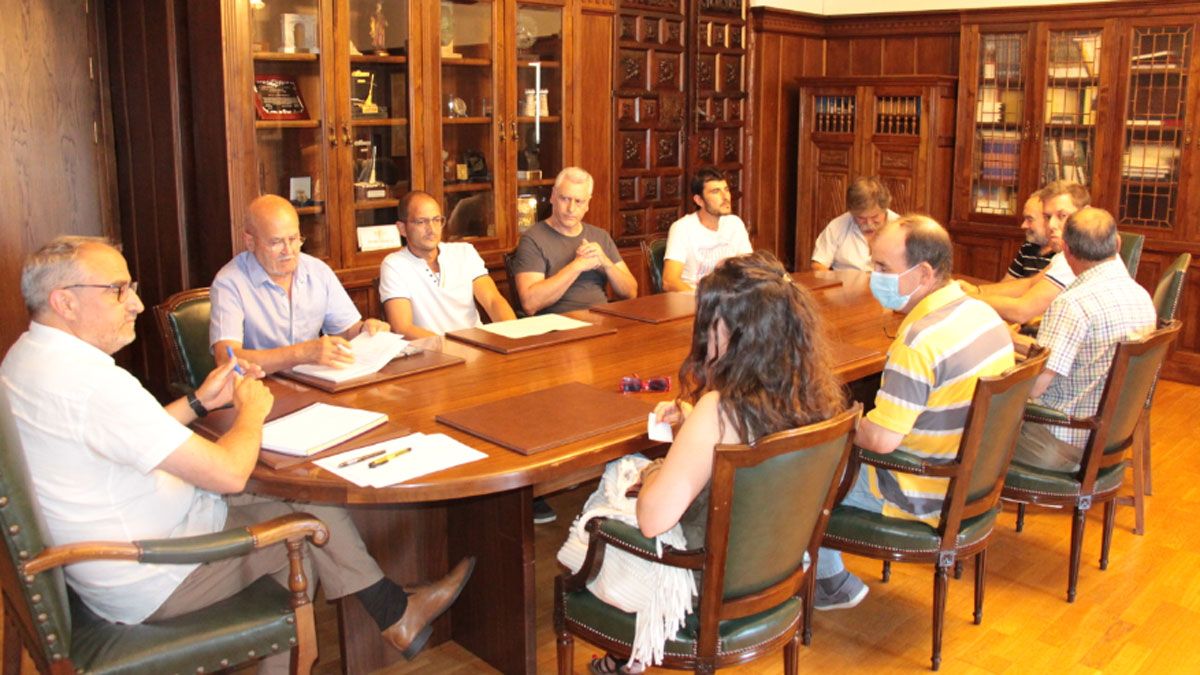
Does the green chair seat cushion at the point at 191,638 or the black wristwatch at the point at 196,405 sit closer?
the green chair seat cushion at the point at 191,638

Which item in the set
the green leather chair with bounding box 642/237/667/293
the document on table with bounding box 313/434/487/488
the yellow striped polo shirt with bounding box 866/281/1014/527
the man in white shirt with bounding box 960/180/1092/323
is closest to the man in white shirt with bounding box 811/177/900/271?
the man in white shirt with bounding box 960/180/1092/323

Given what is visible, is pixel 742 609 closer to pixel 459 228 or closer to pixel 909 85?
pixel 459 228

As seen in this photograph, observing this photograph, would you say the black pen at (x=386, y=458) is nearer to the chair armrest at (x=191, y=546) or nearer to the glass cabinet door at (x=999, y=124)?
the chair armrest at (x=191, y=546)

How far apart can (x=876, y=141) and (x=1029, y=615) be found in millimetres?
4242

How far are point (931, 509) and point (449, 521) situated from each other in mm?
1265

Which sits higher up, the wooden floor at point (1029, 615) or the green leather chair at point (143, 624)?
the green leather chair at point (143, 624)

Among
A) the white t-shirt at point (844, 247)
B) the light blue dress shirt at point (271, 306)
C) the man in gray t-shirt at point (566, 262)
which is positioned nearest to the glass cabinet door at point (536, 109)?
the man in gray t-shirt at point (566, 262)

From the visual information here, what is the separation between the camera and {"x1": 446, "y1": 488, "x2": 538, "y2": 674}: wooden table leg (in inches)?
108

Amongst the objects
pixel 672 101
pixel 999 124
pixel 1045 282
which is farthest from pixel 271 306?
pixel 999 124

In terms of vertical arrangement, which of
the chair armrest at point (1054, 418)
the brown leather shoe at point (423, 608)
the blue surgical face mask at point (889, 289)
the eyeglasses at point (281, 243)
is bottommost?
the brown leather shoe at point (423, 608)

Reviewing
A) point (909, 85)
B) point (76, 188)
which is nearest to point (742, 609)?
point (76, 188)

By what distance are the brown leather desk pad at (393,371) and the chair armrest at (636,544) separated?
2.87 ft

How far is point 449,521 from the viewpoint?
293 centimetres

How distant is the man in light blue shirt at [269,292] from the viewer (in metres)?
3.37
